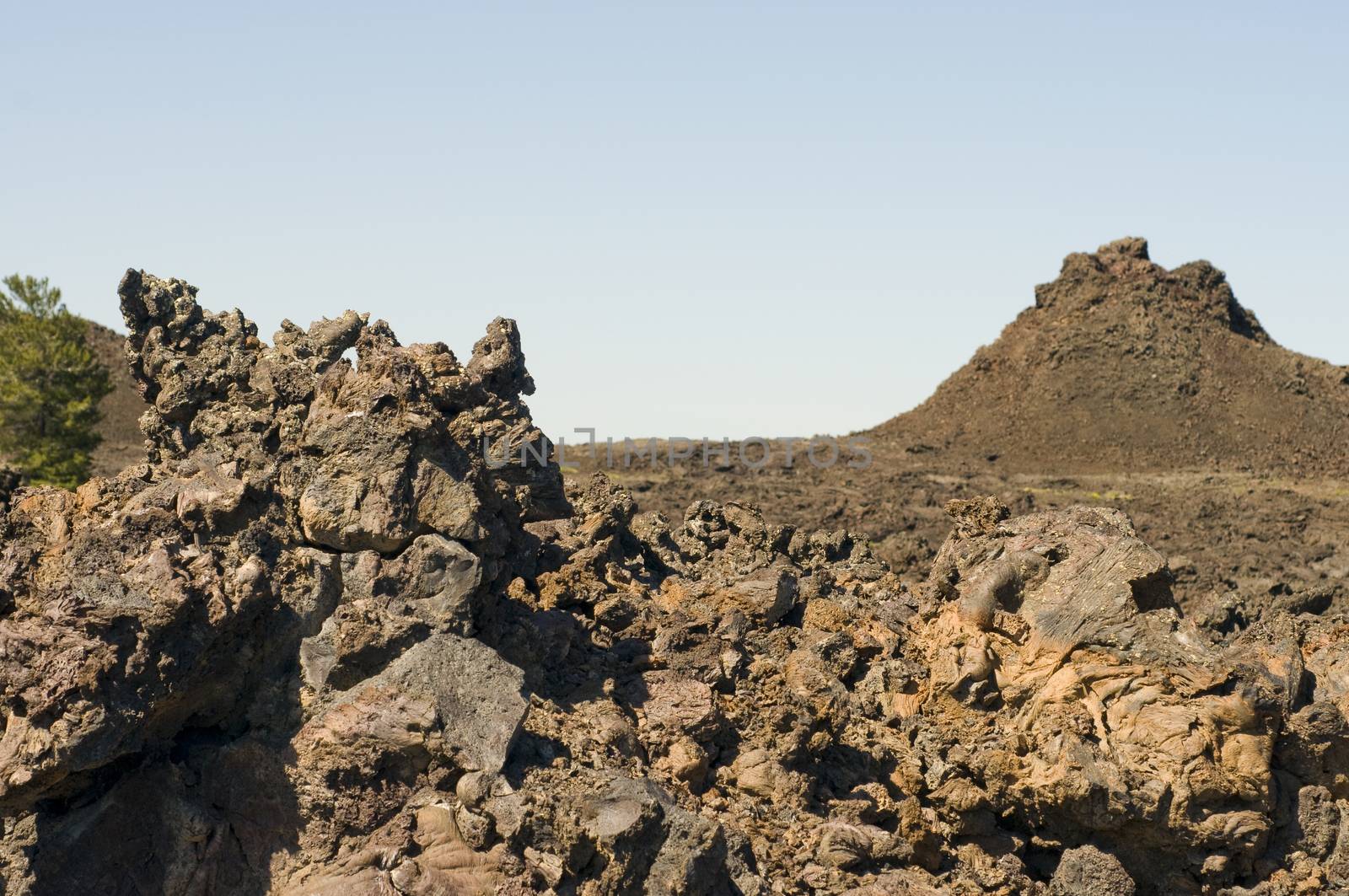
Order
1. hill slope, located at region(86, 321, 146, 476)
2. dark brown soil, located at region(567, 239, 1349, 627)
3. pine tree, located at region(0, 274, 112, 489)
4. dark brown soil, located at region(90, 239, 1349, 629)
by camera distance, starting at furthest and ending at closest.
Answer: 1. hill slope, located at region(86, 321, 146, 476)
2. dark brown soil, located at region(90, 239, 1349, 629)
3. dark brown soil, located at region(567, 239, 1349, 627)
4. pine tree, located at region(0, 274, 112, 489)

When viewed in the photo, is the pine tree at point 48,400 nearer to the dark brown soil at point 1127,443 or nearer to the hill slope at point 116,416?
the hill slope at point 116,416

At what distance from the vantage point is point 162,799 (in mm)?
11992

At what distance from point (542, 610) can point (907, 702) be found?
385 cm

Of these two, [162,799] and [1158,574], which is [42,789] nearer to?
[162,799]

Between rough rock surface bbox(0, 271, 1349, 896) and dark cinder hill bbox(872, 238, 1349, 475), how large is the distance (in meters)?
48.9

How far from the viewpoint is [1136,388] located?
69938mm

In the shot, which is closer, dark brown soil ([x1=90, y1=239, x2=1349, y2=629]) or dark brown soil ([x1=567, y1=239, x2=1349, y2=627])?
dark brown soil ([x1=567, y1=239, x2=1349, y2=627])

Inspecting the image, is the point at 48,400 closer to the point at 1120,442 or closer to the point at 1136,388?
the point at 1120,442

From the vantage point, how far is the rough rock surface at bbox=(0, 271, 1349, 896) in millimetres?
11734

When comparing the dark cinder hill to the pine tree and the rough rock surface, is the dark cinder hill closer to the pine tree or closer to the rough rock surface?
the pine tree

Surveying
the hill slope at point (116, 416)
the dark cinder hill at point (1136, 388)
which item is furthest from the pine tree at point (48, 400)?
the dark cinder hill at point (1136, 388)

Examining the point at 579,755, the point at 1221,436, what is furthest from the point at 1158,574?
the point at 1221,436

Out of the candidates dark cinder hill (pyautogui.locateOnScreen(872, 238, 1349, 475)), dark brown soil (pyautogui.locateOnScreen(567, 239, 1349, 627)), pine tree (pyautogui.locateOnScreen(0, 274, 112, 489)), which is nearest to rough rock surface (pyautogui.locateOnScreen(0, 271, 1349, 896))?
dark brown soil (pyautogui.locateOnScreen(567, 239, 1349, 627))

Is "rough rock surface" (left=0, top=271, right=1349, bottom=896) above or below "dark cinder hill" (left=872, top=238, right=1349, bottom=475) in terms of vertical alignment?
below
